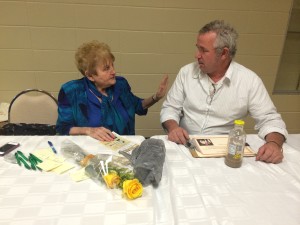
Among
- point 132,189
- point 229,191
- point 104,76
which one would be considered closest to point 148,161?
point 132,189

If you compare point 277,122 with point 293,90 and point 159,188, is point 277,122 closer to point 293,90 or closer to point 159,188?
point 159,188

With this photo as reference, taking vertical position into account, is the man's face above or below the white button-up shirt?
above

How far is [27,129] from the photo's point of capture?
1.80 metres

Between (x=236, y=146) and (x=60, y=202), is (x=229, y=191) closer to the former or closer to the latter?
(x=236, y=146)

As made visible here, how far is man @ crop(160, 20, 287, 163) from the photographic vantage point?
66.5 inches

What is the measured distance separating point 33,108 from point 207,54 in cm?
132

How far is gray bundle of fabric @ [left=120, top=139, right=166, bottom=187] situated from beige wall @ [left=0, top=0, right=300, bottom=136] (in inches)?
64.4

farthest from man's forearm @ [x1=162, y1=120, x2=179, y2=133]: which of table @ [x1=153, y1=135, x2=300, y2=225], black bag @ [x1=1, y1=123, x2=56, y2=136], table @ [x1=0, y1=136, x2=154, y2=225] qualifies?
black bag @ [x1=1, y1=123, x2=56, y2=136]

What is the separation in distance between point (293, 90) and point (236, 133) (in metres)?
2.35

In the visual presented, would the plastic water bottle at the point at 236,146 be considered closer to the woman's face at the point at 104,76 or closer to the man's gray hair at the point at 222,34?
the man's gray hair at the point at 222,34

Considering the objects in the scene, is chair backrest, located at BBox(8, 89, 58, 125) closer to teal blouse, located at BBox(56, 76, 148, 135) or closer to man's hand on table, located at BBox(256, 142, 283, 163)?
teal blouse, located at BBox(56, 76, 148, 135)

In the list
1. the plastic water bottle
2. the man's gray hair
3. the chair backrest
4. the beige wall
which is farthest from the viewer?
the beige wall

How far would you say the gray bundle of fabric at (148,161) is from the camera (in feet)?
3.58

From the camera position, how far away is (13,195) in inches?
40.3
